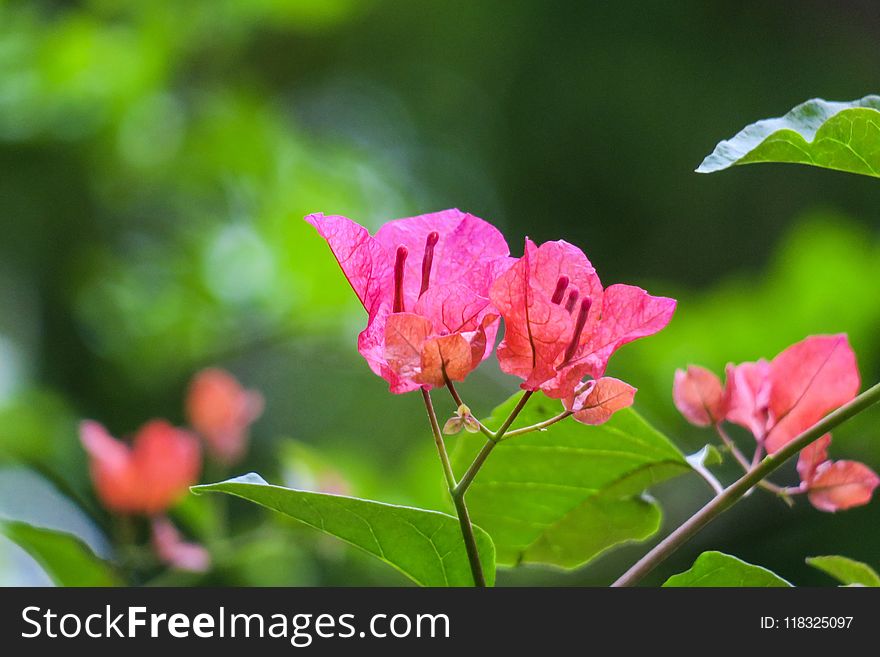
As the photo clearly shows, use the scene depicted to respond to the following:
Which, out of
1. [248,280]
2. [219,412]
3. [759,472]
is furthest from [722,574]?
[248,280]

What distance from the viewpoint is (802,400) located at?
1.31 feet

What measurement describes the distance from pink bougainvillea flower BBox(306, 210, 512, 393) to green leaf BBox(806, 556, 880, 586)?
0.17 m

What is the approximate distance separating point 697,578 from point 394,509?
12 cm

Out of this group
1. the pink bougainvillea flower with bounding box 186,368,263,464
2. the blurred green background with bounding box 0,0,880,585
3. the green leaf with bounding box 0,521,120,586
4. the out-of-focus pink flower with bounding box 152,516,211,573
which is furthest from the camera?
the blurred green background with bounding box 0,0,880,585

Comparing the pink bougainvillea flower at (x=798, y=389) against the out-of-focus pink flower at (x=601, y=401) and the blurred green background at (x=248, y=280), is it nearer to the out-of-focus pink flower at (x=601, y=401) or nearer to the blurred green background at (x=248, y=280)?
the out-of-focus pink flower at (x=601, y=401)

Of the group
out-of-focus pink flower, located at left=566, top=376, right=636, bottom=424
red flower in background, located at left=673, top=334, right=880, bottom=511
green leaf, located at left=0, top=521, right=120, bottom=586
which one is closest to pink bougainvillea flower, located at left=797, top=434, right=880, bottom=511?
red flower in background, located at left=673, top=334, right=880, bottom=511

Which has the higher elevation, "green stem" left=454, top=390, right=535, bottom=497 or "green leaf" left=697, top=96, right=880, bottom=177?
"green leaf" left=697, top=96, right=880, bottom=177

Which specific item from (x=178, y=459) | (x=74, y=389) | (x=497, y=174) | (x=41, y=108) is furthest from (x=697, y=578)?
(x=497, y=174)

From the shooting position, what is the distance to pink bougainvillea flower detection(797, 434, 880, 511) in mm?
401

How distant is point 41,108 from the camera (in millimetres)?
1337

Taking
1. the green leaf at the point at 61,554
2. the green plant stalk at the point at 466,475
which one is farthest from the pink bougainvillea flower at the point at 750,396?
the green leaf at the point at 61,554

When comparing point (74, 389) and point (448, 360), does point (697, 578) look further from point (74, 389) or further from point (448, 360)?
point (74, 389)

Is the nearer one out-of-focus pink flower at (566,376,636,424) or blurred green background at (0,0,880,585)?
out-of-focus pink flower at (566,376,636,424)

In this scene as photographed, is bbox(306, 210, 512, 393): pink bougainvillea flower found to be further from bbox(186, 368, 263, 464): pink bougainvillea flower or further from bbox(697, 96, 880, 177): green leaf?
bbox(186, 368, 263, 464): pink bougainvillea flower
